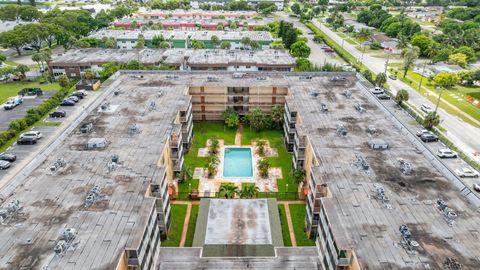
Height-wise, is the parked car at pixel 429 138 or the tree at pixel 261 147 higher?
the parked car at pixel 429 138

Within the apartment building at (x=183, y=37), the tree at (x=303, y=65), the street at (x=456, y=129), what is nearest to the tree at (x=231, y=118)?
the tree at (x=303, y=65)

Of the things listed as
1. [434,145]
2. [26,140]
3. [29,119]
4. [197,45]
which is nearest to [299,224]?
[434,145]

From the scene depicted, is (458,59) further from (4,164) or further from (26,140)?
(4,164)

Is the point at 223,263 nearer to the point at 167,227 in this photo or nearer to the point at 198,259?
the point at 198,259

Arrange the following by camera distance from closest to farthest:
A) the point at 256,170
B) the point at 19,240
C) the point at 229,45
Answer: the point at 19,240 < the point at 256,170 < the point at 229,45

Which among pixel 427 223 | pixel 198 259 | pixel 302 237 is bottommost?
pixel 302 237

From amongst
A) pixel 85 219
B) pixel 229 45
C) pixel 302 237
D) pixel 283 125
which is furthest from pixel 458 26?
pixel 85 219

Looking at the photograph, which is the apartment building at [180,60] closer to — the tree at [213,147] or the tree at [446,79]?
the tree at [213,147]

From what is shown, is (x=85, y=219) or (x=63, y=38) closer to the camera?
(x=85, y=219)
